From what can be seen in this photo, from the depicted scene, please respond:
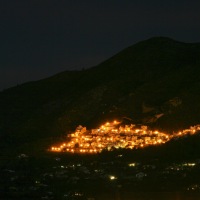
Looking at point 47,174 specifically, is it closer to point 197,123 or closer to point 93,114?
point 197,123

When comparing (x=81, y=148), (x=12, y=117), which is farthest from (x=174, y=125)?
(x=12, y=117)

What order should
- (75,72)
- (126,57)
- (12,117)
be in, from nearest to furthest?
(12,117)
(126,57)
(75,72)

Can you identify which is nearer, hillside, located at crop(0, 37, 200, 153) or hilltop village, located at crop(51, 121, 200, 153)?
hilltop village, located at crop(51, 121, 200, 153)

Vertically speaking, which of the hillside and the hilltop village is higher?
the hillside

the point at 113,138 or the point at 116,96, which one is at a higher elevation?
the point at 116,96
